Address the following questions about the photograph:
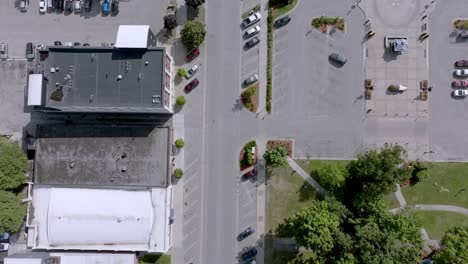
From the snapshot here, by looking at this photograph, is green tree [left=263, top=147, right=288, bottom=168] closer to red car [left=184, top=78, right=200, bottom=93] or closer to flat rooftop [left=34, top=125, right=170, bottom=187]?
flat rooftop [left=34, top=125, right=170, bottom=187]

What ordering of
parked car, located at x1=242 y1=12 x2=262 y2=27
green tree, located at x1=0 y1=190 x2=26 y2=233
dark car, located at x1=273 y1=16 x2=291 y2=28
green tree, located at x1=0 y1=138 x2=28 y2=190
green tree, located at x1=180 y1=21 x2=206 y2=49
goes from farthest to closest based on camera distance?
dark car, located at x1=273 y1=16 x2=291 y2=28 → parked car, located at x1=242 y1=12 x2=262 y2=27 → green tree, located at x1=180 y1=21 x2=206 y2=49 → green tree, located at x1=0 y1=138 x2=28 y2=190 → green tree, located at x1=0 y1=190 x2=26 y2=233

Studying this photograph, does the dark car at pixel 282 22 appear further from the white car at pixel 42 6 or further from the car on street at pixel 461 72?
the white car at pixel 42 6

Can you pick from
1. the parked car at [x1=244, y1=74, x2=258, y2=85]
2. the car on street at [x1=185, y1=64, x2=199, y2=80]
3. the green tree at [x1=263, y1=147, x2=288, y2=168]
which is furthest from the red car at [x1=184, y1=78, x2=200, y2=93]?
the green tree at [x1=263, y1=147, x2=288, y2=168]

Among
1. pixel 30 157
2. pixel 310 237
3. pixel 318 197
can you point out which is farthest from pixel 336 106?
pixel 30 157

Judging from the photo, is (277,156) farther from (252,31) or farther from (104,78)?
(104,78)

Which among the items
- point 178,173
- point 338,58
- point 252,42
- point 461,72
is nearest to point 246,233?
point 178,173

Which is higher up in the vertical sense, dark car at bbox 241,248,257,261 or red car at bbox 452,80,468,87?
red car at bbox 452,80,468,87
